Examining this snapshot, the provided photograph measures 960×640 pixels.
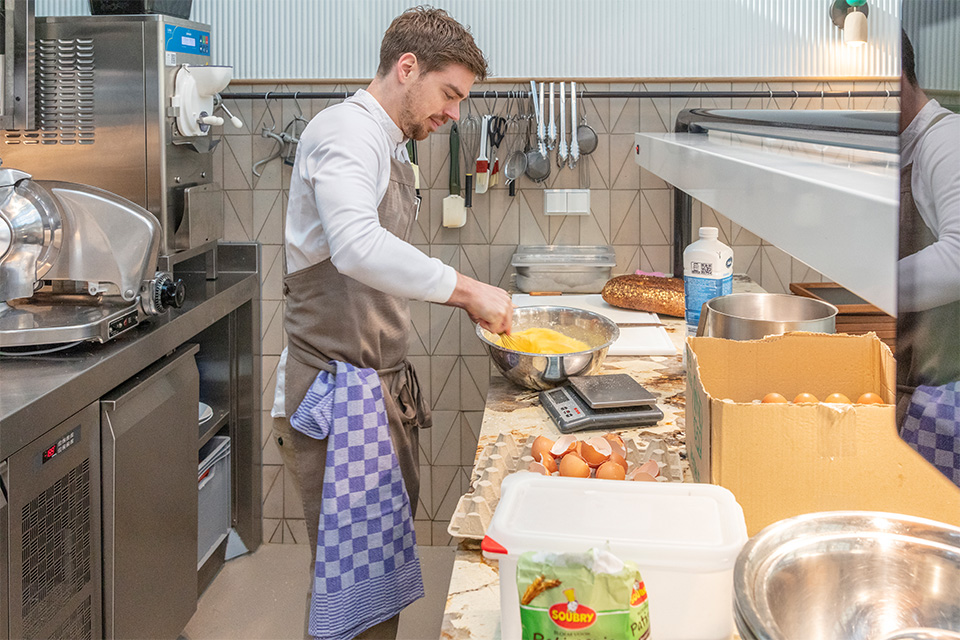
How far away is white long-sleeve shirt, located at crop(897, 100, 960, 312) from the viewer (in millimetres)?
509

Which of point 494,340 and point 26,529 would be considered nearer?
point 26,529

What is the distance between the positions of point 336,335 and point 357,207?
1.45 feet

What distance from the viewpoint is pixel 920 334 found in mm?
562

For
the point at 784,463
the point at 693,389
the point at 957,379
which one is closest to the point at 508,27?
the point at 693,389

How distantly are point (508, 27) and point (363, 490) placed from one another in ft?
6.50

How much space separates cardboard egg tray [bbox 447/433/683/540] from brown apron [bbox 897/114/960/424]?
31.0 inches

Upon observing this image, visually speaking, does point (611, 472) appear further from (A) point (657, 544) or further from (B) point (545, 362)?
(B) point (545, 362)

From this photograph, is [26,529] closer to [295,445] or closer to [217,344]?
[295,445]

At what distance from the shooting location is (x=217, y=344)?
334 cm

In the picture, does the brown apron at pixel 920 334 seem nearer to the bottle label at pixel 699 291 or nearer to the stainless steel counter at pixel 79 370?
the stainless steel counter at pixel 79 370

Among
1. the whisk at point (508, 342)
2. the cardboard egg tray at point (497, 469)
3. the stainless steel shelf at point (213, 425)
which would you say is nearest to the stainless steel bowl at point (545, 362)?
the whisk at point (508, 342)

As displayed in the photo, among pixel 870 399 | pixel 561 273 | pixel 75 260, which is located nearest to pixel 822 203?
pixel 870 399

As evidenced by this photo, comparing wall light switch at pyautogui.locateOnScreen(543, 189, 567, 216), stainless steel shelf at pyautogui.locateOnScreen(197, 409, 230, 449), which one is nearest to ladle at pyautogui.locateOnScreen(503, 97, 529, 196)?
wall light switch at pyautogui.locateOnScreen(543, 189, 567, 216)

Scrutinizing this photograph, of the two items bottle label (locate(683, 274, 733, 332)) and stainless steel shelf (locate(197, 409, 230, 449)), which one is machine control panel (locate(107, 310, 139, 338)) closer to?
stainless steel shelf (locate(197, 409, 230, 449))
